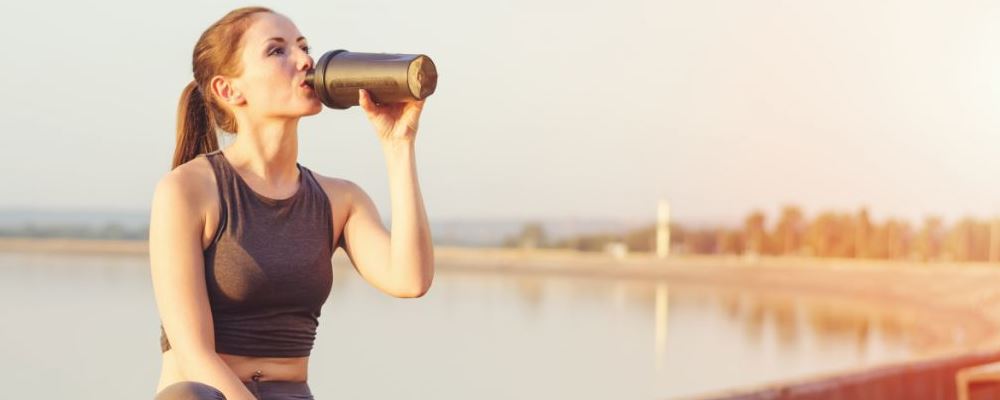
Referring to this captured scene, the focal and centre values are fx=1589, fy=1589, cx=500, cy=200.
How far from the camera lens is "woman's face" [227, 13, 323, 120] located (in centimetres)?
191

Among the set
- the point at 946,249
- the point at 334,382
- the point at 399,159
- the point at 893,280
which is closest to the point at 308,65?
the point at 399,159

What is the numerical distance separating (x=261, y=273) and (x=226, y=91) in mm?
264

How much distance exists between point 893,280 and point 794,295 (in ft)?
17.4

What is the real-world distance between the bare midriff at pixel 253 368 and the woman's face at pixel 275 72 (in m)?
0.30

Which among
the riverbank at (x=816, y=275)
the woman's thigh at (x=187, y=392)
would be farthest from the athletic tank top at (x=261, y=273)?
the riverbank at (x=816, y=275)

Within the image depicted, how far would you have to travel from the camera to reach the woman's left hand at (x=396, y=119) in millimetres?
1939

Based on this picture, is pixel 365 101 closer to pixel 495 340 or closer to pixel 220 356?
pixel 220 356

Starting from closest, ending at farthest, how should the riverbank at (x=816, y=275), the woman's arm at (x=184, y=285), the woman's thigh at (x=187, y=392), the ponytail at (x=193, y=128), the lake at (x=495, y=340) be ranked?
1. the woman's thigh at (x=187, y=392)
2. the woman's arm at (x=184, y=285)
3. the ponytail at (x=193, y=128)
4. the lake at (x=495, y=340)
5. the riverbank at (x=816, y=275)

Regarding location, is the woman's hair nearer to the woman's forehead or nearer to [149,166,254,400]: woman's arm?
the woman's forehead

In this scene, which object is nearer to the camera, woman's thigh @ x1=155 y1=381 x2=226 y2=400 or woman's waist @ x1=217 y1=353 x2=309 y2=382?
woman's thigh @ x1=155 y1=381 x2=226 y2=400

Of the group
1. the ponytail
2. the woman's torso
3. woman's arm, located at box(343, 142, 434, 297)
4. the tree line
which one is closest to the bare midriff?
the woman's torso

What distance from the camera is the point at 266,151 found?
1955 millimetres

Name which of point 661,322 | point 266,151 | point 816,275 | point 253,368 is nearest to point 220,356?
point 253,368

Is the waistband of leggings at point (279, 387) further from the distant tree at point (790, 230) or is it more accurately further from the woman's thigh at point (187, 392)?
the distant tree at point (790, 230)
